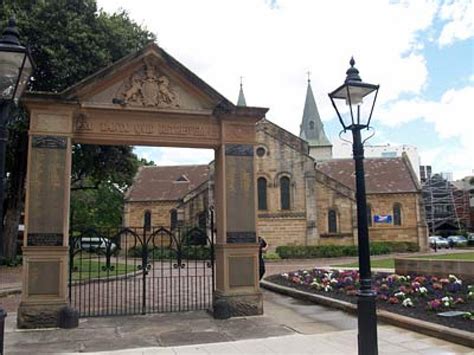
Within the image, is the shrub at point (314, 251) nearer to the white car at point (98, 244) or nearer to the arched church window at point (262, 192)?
the arched church window at point (262, 192)

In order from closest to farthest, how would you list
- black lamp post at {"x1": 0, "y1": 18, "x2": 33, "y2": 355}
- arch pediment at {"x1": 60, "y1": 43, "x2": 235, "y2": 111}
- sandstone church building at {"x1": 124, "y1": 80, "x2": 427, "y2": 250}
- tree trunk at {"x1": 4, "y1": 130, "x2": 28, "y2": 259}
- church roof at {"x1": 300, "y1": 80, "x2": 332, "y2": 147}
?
black lamp post at {"x1": 0, "y1": 18, "x2": 33, "y2": 355}, arch pediment at {"x1": 60, "y1": 43, "x2": 235, "y2": 111}, tree trunk at {"x1": 4, "y1": 130, "x2": 28, "y2": 259}, sandstone church building at {"x1": 124, "y1": 80, "x2": 427, "y2": 250}, church roof at {"x1": 300, "y1": 80, "x2": 332, "y2": 147}

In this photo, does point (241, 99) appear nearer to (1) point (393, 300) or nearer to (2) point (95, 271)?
(2) point (95, 271)

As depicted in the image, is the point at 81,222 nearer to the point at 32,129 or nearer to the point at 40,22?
the point at 40,22

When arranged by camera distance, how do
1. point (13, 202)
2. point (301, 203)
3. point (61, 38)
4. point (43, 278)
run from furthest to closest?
point (301, 203) → point (13, 202) → point (61, 38) → point (43, 278)

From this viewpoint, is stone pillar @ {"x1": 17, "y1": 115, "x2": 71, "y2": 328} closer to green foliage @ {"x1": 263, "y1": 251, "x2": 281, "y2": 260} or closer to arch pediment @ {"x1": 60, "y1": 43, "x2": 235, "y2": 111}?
arch pediment @ {"x1": 60, "y1": 43, "x2": 235, "y2": 111}

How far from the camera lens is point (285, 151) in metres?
40.8

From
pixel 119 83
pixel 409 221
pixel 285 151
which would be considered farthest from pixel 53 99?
pixel 409 221

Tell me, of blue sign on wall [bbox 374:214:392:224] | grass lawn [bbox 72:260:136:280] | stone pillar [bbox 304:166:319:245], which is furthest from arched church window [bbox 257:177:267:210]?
grass lawn [bbox 72:260:136:280]

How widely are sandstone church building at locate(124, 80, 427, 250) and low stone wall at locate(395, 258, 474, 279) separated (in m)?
23.3

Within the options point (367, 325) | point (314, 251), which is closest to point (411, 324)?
point (367, 325)

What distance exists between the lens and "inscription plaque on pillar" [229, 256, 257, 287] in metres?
11.3

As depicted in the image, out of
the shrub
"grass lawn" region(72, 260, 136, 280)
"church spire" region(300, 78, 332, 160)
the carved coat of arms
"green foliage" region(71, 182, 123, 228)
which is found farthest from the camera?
"church spire" region(300, 78, 332, 160)

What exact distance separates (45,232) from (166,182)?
127 ft

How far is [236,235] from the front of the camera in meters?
11.4
